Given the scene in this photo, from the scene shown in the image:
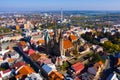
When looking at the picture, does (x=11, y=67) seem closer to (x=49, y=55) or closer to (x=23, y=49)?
(x=49, y=55)

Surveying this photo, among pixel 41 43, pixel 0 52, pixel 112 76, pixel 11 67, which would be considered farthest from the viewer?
pixel 41 43

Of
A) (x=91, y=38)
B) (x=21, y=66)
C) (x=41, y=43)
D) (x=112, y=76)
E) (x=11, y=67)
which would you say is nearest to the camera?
(x=112, y=76)

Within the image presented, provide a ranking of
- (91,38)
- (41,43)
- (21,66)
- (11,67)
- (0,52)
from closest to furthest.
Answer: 1. (21,66)
2. (11,67)
3. (0,52)
4. (41,43)
5. (91,38)

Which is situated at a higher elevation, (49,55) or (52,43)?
(52,43)

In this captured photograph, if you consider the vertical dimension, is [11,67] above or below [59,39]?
below

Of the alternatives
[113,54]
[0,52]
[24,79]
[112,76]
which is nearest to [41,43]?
[0,52]

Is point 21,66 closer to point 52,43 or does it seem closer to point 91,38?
point 52,43

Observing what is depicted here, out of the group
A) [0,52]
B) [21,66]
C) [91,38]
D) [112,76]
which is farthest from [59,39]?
[91,38]

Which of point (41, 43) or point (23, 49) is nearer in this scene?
point (23, 49)

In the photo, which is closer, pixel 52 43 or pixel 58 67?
pixel 58 67
